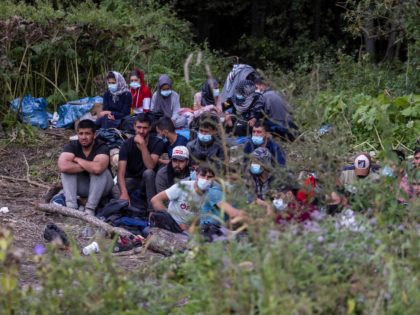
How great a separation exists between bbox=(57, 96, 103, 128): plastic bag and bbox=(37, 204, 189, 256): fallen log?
396cm

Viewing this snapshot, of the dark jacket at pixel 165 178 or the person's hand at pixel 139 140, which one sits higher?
the person's hand at pixel 139 140

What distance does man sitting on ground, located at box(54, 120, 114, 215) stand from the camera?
30.2 ft

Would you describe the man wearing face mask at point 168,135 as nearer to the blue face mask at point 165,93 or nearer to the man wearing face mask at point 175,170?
the man wearing face mask at point 175,170

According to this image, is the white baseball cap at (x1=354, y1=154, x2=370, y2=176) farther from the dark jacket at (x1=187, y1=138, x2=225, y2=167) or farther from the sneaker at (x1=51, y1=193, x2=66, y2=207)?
the sneaker at (x1=51, y1=193, x2=66, y2=207)

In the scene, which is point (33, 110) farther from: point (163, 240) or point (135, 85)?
point (163, 240)

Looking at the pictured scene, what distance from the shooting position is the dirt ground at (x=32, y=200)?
7.52 meters

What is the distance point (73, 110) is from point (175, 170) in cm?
435

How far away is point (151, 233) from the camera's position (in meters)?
7.98

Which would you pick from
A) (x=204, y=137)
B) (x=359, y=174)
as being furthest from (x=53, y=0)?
(x=359, y=174)

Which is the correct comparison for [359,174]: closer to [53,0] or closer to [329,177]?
[329,177]

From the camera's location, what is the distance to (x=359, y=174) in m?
8.48

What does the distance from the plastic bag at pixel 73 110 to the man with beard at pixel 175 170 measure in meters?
4.01

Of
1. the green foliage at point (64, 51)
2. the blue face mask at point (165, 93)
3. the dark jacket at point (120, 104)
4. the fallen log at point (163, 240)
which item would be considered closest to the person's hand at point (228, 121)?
the blue face mask at point (165, 93)

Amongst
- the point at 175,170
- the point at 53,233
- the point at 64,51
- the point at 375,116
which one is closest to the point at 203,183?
the point at 53,233
